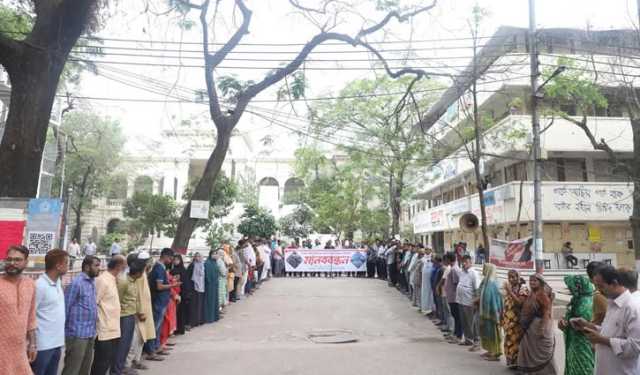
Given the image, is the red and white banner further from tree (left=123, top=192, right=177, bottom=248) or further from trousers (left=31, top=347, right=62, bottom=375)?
tree (left=123, top=192, right=177, bottom=248)

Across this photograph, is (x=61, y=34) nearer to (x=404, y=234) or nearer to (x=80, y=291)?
(x=80, y=291)

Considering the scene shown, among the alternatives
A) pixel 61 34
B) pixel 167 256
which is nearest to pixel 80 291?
pixel 167 256

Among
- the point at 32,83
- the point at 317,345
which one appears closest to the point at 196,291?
the point at 317,345

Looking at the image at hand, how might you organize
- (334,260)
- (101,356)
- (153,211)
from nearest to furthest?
(101,356) → (334,260) → (153,211)

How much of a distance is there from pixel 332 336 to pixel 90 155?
27.0m

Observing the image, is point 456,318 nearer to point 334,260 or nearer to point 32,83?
point 32,83

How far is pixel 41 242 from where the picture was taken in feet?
20.7

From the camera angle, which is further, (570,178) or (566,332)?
(570,178)

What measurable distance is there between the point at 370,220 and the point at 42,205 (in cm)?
2906

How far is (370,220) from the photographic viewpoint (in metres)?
34.4

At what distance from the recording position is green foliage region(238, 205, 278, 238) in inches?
1083

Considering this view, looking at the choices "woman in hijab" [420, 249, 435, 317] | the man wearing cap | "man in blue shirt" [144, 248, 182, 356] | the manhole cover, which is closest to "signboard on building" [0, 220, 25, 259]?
the man wearing cap

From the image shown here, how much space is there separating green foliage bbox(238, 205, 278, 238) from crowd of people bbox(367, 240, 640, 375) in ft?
56.2

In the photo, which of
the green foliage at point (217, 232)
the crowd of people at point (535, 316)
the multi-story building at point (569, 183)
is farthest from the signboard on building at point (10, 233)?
the green foliage at point (217, 232)
